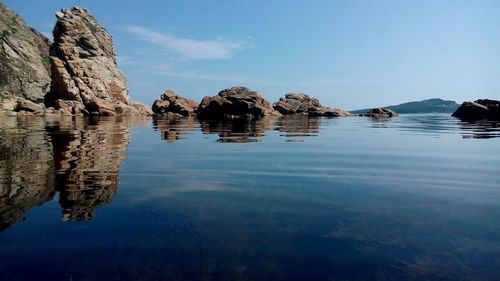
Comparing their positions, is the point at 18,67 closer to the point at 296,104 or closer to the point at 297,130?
the point at 296,104

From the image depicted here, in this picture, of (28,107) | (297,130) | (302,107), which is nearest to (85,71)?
(28,107)

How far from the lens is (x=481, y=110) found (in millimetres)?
42688

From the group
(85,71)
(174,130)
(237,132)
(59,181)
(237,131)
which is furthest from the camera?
(85,71)

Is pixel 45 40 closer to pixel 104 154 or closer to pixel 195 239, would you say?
pixel 104 154

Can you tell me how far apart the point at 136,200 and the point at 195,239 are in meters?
1.81

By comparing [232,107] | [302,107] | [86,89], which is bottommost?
[232,107]

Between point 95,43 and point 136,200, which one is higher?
point 95,43

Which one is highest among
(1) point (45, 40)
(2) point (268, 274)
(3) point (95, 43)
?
(1) point (45, 40)

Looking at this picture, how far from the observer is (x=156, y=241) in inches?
136

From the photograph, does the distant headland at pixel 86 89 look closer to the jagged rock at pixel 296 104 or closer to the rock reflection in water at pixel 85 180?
the jagged rock at pixel 296 104

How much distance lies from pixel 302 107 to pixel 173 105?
2362cm

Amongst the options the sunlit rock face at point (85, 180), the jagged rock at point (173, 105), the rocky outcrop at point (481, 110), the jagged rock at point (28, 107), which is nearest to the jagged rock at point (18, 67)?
the jagged rock at point (28, 107)

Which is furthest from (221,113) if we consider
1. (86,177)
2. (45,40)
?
(45,40)

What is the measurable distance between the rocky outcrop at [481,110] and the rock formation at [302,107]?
21.5 m
